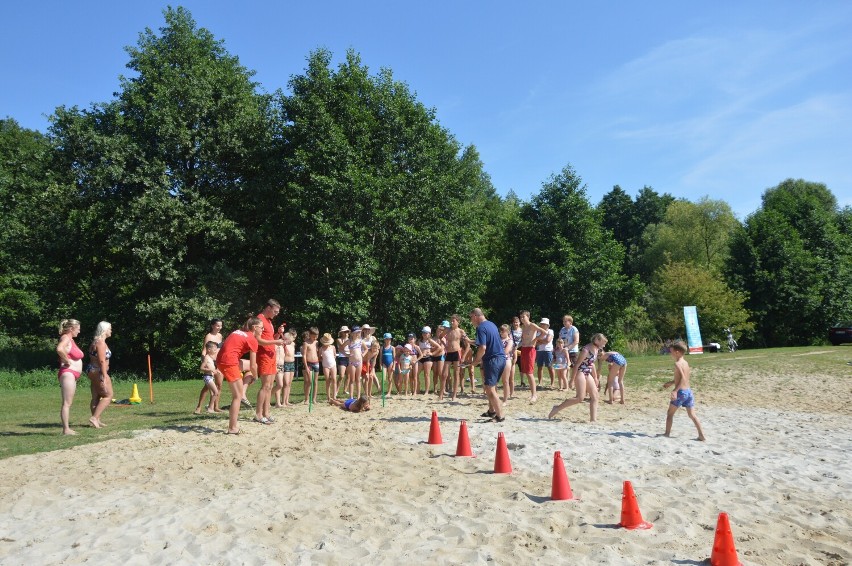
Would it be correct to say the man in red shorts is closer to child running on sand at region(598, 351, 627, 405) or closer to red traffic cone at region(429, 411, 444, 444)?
child running on sand at region(598, 351, 627, 405)

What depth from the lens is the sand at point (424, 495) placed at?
5.57 m

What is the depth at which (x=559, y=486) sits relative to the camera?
6898mm

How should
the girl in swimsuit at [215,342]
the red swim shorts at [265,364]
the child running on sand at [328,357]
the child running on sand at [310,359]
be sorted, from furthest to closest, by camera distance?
the child running on sand at [328,357] < the child running on sand at [310,359] < the girl in swimsuit at [215,342] < the red swim shorts at [265,364]

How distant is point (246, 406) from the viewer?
48.1 feet

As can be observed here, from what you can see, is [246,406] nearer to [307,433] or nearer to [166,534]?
[307,433]

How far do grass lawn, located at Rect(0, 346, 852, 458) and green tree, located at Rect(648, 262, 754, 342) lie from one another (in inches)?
678

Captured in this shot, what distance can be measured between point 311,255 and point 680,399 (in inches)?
816

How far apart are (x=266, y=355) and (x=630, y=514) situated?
7.42 metres

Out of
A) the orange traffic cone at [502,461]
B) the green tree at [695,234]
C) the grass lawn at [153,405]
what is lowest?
the orange traffic cone at [502,461]

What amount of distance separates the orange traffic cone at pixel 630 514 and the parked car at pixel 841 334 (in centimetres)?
4154

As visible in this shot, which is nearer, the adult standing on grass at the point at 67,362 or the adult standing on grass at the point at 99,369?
the adult standing on grass at the point at 67,362

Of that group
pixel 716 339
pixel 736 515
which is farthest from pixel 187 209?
pixel 716 339

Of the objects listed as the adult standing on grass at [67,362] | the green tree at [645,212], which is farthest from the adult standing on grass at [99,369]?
the green tree at [645,212]

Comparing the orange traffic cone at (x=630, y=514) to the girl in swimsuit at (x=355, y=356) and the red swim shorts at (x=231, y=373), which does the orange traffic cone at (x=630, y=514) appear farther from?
the girl in swimsuit at (x=355, y=356)
